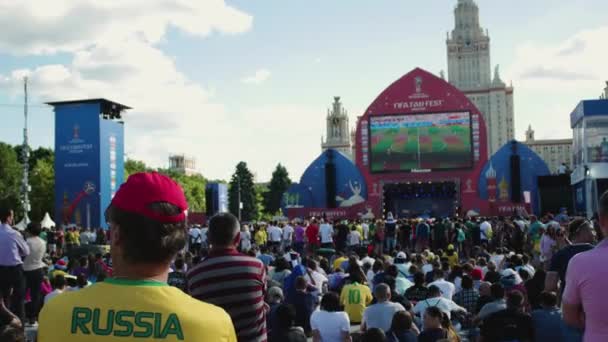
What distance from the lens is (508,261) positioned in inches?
469

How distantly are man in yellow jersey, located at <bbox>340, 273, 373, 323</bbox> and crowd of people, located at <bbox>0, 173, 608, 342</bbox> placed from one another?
2 centimetres

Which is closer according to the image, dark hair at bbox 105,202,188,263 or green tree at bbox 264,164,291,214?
dark hair at bbox 105,202,188,263

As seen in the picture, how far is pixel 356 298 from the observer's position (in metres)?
9.77

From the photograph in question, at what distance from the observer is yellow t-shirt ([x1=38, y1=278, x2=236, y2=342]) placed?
169cm

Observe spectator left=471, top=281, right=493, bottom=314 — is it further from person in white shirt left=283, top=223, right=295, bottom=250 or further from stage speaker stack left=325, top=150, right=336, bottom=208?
stage speaker stack left=325, top=150, right=336, bottom=208

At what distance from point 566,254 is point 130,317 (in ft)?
16.2

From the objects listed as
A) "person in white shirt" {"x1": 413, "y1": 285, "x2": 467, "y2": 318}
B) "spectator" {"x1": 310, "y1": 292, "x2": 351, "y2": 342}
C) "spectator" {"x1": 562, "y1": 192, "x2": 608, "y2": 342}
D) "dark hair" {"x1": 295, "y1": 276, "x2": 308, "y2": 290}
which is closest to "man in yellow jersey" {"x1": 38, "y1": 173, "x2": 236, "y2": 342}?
"spectator" {"x1": 562, "y1": 192, "x2": 608, "y2": 342}

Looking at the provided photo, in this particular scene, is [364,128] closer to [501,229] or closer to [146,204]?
[501,229]

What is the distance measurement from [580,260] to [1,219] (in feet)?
20.4

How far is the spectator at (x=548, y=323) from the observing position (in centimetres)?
626

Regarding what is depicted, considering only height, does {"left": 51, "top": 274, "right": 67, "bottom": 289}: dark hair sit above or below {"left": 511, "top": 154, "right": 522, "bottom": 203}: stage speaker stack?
below

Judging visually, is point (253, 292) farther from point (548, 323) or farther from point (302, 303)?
point (302, 303)

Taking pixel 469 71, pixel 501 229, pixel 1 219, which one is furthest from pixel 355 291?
pixel 469 71

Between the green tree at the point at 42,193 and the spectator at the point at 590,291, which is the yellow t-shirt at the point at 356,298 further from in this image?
the green tree at the point at 42,193
